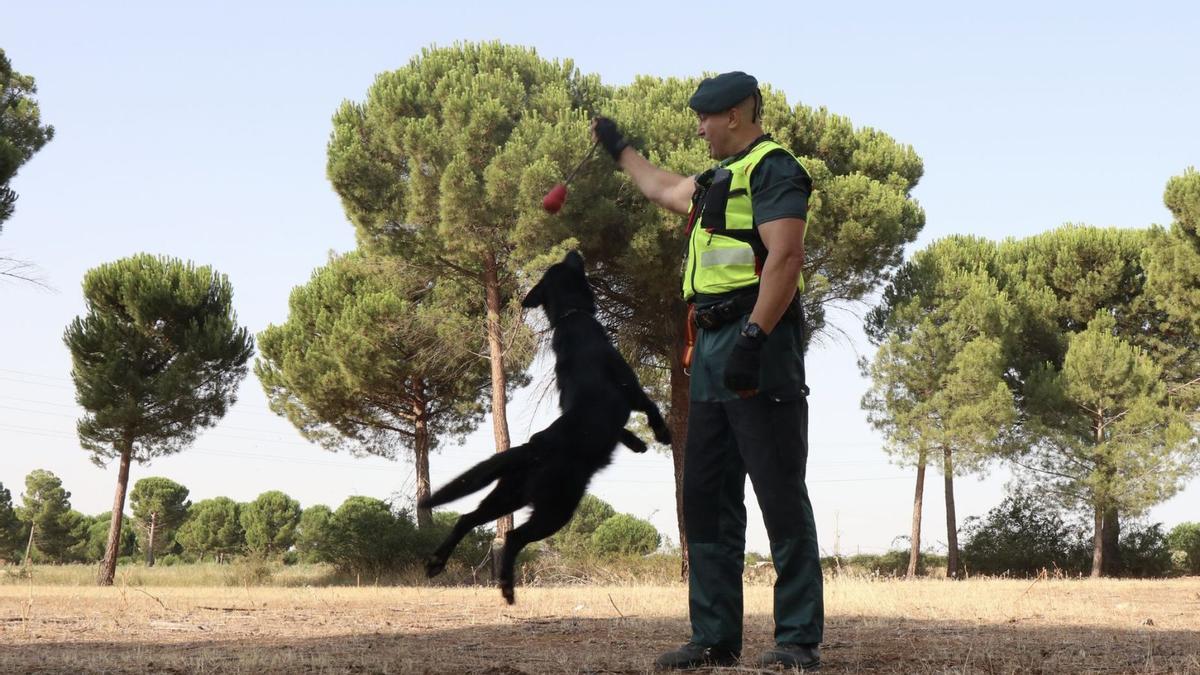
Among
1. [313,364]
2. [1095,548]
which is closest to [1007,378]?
[1095,548]

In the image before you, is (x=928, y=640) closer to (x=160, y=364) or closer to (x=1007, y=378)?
(x=160, y=364)

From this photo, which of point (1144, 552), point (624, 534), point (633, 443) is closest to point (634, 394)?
point (633, 443)

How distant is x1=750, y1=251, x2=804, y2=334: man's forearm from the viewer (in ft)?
12.0

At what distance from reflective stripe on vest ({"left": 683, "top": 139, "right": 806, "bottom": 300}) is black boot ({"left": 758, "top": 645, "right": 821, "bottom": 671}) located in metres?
1.32

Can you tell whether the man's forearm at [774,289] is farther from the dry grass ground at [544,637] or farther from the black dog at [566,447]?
the dry grass ground at [544,637]

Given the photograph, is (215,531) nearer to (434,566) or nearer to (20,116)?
(20,116)

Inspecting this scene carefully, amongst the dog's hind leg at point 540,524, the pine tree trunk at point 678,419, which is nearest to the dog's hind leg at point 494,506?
the dog's hind leg at point 540,524

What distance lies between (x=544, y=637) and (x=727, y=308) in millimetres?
2926

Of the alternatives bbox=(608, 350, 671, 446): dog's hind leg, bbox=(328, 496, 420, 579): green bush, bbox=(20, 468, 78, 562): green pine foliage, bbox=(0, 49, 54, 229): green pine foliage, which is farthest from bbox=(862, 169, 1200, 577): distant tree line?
bbox=(20, 468, 78, 562): green pine foliage

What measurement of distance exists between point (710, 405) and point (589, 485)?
2.63 ft

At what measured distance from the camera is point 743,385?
12.0ft

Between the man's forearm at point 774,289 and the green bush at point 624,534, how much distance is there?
28542 mm

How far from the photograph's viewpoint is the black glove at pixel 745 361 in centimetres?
362

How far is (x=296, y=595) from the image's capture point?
12.1m
